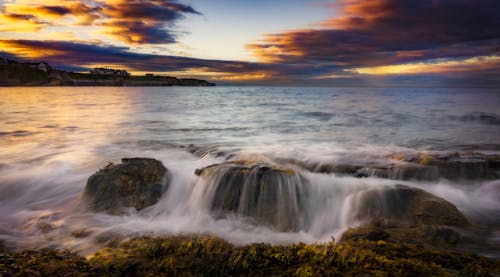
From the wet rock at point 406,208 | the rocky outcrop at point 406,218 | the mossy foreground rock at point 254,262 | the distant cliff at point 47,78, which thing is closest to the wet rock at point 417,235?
the rocky outcrop at point 406,218

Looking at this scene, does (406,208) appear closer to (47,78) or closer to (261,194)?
(261,194)

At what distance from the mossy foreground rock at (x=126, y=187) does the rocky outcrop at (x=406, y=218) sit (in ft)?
14.6

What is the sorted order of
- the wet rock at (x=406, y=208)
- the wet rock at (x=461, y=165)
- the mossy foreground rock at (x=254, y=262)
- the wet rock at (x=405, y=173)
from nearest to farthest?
the mossy foreground rock at (x=254, y=262) → the wet rock at (x=406, y=208) → the wet rock at (x=405, y=173) → the wet rock at (x=461, y=165)

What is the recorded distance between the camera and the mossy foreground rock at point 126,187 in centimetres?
694

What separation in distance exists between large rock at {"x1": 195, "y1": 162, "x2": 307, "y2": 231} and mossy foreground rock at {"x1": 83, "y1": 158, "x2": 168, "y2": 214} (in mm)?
1316

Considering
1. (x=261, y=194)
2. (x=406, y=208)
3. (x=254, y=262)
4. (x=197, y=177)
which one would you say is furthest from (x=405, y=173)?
(x=254, y=262)

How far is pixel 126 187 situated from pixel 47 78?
136779 millimetres

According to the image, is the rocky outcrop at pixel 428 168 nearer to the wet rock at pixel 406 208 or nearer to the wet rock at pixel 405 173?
the wet rock at pixel 405 173

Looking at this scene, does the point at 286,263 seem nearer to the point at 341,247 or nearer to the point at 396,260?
the point at 341,247

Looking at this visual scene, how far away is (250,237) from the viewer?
5.58 m

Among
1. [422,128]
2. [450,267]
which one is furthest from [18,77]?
[450,267]

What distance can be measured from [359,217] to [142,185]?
493cm

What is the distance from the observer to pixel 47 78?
11981 cm

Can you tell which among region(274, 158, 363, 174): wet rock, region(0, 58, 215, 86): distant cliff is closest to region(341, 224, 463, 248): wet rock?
region(274, 158, 363, 174): wet rock
